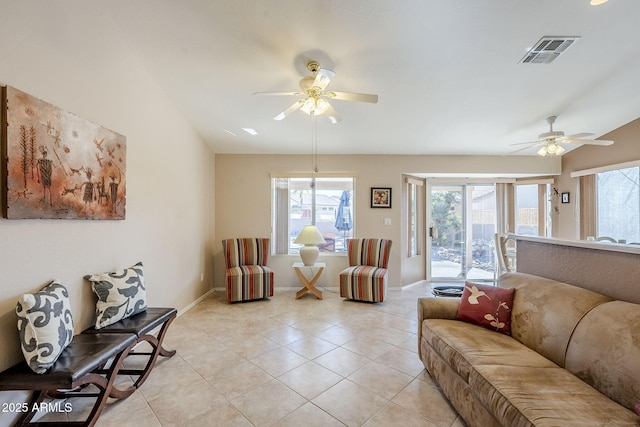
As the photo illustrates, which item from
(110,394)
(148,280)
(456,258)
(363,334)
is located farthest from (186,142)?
(456,258)

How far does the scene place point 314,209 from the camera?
16.9 ft

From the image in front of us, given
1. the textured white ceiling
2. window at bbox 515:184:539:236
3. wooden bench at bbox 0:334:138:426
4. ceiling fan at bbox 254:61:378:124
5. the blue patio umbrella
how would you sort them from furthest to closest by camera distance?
window at bbox 515:184:539:236 < the blue patio umbrella < ceiling fan at bbox 254:61:378:124 < the textured white ceiling < wooden bench at bbox 0:334:138:426

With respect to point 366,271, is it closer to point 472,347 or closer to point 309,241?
point 309,241

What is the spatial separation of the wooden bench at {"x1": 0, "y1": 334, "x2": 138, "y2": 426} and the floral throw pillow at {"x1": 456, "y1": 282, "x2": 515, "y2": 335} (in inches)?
101

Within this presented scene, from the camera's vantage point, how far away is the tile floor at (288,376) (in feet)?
6.00

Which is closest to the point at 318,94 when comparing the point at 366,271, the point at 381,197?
the point at 366,271

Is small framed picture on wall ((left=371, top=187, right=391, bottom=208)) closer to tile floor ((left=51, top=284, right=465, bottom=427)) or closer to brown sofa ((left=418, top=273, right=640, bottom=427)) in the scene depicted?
tile floor ((left=51, top=284, right=465, bottom=427))

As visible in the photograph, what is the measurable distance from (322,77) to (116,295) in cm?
242

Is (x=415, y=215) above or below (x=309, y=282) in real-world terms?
above

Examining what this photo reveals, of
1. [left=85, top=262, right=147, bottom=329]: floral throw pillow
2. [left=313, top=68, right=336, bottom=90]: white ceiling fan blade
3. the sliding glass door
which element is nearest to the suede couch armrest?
[left=313, top=68, right=336, bottom=90]: white ceiling fan blade

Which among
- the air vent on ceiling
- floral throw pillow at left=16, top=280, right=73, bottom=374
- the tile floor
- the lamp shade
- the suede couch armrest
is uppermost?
the air vent on ceiling

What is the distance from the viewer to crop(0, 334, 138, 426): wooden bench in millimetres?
1498

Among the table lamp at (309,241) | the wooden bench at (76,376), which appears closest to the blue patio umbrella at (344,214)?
the table lamp at (309,241)

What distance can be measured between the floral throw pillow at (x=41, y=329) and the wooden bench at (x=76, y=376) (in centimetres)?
6
